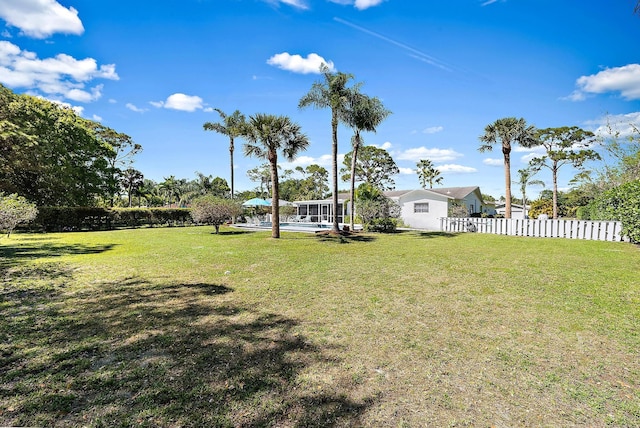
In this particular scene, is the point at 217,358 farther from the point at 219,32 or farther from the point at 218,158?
the point at 218,158

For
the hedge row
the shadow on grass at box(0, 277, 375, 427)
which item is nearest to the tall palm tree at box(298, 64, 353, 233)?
the shadow on grass at box(0, 277, 375, 427)

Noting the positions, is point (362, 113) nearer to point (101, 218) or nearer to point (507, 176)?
point (507, 176)

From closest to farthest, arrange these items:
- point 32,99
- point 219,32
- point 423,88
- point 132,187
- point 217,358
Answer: point 217,358 < point 219,32 < point 423,88 < point 32,99 < point 132,187

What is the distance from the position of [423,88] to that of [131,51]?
14500mm

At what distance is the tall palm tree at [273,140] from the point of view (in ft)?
48.8

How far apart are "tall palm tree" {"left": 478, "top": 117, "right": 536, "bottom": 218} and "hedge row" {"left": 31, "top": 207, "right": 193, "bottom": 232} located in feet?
93.6

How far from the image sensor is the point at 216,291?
591 centimetres

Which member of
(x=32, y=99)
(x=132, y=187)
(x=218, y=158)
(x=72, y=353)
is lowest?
(x=72, y=353)

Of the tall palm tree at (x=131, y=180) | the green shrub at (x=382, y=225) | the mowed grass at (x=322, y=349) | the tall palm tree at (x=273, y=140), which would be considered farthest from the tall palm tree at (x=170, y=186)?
the mowed grass at (x=322, y=349)

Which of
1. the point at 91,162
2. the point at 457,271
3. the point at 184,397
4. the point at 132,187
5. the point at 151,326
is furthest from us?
the point at 132,187

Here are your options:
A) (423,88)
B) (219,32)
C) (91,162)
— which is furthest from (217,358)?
(91,162)

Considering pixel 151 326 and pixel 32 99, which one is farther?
pixel 32 99

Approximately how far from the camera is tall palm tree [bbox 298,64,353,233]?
57.9 ft

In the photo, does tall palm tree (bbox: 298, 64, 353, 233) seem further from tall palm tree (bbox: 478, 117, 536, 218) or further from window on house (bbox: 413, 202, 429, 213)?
tall palm tree (bbox: 478, 117, 536, 218)
